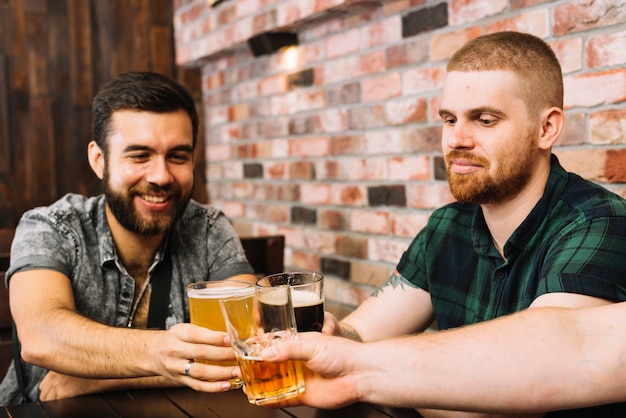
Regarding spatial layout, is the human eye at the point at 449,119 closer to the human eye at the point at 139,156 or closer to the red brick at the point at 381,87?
the red brick at the point at 381,87

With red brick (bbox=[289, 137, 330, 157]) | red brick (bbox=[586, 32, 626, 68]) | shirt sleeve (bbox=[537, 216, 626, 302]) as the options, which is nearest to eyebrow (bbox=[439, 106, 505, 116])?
shirt sleeve (bbox=[537, 216, 626, 302])

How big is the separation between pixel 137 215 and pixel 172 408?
0.69 meters

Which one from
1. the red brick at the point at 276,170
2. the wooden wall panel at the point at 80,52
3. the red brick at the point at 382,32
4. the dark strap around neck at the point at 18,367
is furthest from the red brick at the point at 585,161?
the wooden wall panel at the point at 80,52

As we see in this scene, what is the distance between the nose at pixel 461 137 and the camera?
1.34m

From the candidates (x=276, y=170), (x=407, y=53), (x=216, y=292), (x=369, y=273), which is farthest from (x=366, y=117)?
(x=216, y=292)

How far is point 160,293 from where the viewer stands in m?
1.78

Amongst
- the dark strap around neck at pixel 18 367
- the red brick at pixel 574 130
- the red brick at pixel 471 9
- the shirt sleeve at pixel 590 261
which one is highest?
the red brick at pixel 471 9

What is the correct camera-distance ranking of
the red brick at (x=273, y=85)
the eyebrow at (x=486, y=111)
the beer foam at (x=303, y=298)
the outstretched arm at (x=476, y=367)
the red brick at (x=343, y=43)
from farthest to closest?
the red brick at (x=273, y=85) → the red brick at (x=343, y=43) → the eyebrow at (x=486, y=111) → the beer foam at (x=303, y=298) → the outstretched arm at (x=476, y=367)

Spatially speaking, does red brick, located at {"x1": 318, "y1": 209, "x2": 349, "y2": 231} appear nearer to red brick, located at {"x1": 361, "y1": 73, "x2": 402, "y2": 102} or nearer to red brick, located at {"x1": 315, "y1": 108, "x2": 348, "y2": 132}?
red brick, located at {"x1": 315, "y1": 108, "x2": 348, "y2": 132}

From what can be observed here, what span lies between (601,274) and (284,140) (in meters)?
1.80

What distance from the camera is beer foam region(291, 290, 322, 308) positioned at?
1.08m

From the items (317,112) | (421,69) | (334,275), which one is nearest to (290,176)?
(317,112)

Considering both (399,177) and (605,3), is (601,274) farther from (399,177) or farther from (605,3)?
(399,177)

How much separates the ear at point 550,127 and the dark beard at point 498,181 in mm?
30
